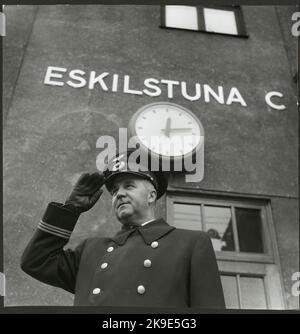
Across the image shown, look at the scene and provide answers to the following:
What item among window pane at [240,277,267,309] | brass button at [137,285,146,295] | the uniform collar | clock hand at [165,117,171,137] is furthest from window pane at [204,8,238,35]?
brass button at [137,285,146,295]

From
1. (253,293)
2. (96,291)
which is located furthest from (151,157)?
(96,291)

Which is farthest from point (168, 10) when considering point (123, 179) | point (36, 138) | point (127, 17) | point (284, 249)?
point (123, 179)

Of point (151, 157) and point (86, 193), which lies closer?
point (86, 193)

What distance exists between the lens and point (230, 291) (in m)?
3.76

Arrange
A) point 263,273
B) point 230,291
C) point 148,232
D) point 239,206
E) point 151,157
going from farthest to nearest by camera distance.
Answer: point 239,206
point 151,157
point 263,273
point 230,291
point 148,232

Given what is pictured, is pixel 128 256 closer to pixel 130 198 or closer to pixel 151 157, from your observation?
pixel 130 198

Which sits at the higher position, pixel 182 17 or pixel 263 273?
pixel 182 17

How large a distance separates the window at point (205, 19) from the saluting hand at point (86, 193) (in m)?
3.61

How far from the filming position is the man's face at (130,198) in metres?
2.59

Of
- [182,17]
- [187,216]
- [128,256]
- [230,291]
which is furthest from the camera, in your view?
[182,17]

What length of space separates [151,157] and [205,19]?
9.30 feet

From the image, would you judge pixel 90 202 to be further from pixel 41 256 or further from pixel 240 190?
pixel 240 190

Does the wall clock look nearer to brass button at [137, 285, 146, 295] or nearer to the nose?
the nose

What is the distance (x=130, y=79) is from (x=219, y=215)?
183 centimetres
